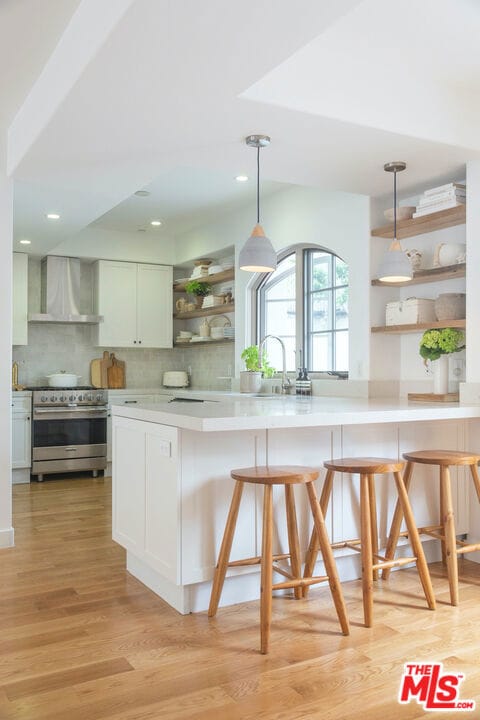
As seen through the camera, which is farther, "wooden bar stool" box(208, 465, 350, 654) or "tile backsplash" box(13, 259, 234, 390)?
"tile backsplash" box(13, 259, 234, 390)

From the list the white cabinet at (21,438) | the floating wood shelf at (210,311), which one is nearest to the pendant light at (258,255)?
the floating wood shelf at (210,311)

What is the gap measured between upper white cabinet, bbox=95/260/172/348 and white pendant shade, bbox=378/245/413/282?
4073 mm

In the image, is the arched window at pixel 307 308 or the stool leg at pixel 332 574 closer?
the stool leg at pixel 332 574

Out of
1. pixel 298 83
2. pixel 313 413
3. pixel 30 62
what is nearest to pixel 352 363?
pixel 313 413

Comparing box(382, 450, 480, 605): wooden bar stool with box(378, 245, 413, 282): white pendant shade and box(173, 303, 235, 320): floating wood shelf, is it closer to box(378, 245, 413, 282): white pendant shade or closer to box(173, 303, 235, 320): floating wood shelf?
box(378, 245, 413, 282): white pendant shade

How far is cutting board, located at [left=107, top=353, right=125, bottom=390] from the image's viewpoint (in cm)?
723

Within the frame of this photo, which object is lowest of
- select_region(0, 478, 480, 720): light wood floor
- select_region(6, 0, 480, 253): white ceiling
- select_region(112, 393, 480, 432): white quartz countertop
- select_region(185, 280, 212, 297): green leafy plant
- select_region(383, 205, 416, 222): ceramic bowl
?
select_region(0, 478, 480, 720): light wood floor

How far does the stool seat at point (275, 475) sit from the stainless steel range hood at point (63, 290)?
4.48 m

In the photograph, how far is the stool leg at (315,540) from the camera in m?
2.97

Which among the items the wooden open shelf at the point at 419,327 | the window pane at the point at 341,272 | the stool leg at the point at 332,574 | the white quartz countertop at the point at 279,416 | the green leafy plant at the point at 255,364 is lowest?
the stool leg at the point at 332,574

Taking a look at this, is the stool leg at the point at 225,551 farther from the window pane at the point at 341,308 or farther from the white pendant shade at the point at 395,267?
the window pane at the point at 341,308

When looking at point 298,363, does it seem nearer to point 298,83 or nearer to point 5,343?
point 5,343

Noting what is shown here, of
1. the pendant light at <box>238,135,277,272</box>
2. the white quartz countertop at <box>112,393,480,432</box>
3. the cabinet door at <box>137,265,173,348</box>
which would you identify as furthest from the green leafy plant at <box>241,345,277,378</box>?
the white quartz countertop at <box>112,393,480,432</box>

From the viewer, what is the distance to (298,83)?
9.62ft
